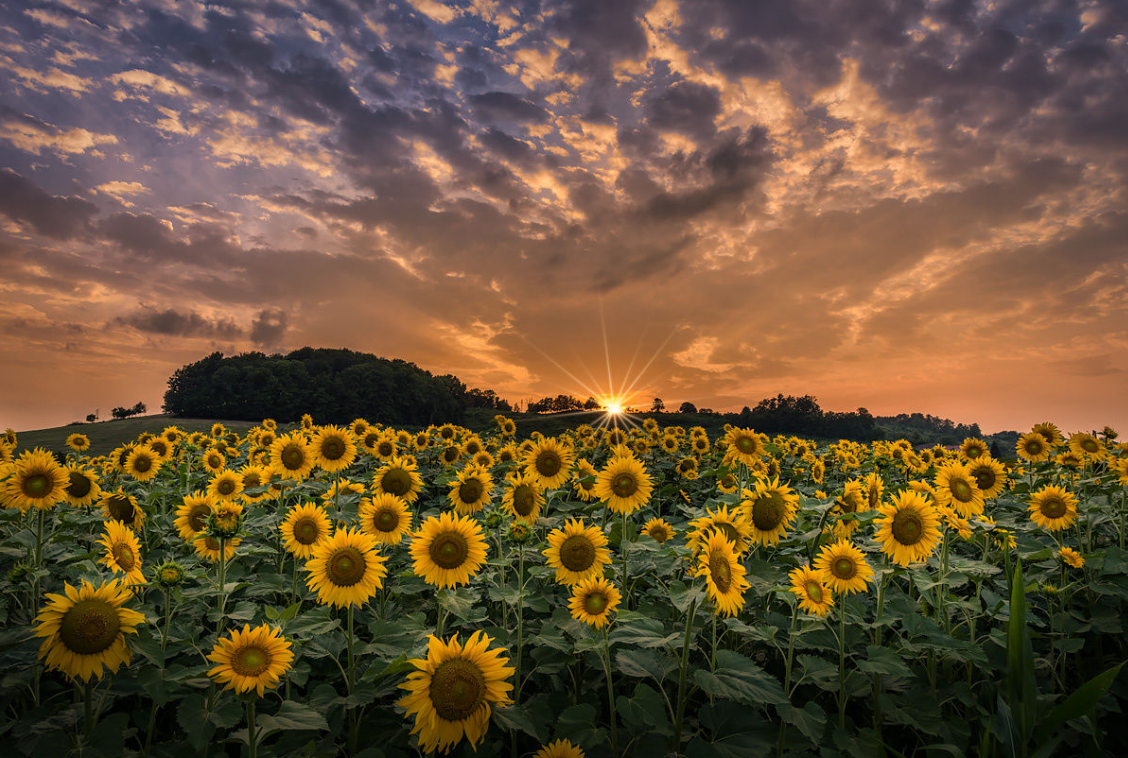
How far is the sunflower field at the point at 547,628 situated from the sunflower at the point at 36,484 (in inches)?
0.9

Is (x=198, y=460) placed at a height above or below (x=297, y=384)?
below

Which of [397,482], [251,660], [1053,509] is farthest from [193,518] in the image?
[1053,509]

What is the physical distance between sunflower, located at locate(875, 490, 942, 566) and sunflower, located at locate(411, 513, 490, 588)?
3.82 metres

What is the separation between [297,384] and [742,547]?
301 feet

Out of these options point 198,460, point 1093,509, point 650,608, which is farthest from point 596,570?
point 198,460

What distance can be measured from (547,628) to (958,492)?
518cm

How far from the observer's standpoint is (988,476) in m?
7.21

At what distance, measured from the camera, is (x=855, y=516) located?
4.70 meters

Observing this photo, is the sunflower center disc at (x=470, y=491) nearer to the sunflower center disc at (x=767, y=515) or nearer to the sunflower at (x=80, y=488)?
the sunflower center disc at (x=767, y=515)

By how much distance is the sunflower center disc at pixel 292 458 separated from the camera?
23.0ft

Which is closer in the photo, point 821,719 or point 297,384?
point 821,719

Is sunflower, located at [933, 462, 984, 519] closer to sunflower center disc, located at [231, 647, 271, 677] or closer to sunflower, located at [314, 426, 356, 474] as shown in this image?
sunflower center disc, located at [231, 647, 271, 677]

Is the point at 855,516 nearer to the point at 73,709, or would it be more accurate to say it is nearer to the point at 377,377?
the point at 73,709

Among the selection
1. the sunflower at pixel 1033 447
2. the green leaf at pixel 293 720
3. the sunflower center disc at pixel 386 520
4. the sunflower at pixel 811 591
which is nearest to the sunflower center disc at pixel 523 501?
the sunflower center disc at pixel 386 520
